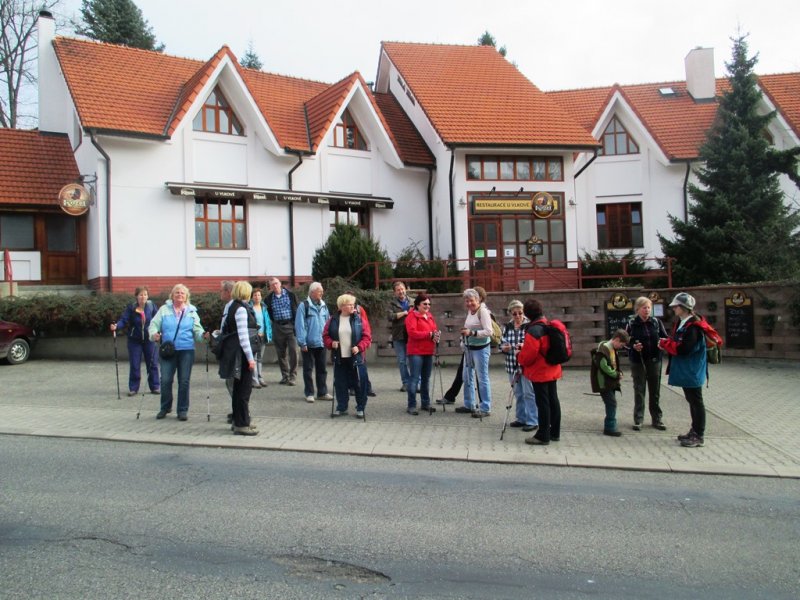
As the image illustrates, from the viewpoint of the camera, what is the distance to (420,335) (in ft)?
29.1

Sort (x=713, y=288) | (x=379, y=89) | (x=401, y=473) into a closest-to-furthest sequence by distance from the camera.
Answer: (x=401, y=473)
(x=713, y=288)
(x=379, y=89)

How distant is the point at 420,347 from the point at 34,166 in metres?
16.4

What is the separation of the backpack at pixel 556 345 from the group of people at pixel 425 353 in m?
0.04

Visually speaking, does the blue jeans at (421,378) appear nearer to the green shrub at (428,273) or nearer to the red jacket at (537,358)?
the red jacket at (537,358)

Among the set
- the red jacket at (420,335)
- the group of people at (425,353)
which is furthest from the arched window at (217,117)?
the red jacket at (420,335)

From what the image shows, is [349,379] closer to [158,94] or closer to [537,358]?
[537,358]

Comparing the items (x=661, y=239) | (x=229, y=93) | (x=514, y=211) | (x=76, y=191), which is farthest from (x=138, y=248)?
(x=661, y=239)

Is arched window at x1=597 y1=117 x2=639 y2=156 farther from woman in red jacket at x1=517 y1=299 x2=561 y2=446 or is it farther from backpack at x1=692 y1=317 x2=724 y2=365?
woman in red jacket at x1=517 y1=299 x2=561 y2=446

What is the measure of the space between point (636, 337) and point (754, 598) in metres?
4.85

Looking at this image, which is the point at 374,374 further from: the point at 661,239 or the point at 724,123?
the point at 724,123

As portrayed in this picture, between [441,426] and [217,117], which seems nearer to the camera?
[441,426]

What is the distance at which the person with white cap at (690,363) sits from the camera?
24.3ft

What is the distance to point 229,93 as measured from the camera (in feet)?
65.5

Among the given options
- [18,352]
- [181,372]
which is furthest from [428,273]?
[181,372]
